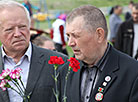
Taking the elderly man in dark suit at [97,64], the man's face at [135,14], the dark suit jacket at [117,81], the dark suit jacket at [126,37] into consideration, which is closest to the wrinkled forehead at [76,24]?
the elderly man in dark suit at [97,64]

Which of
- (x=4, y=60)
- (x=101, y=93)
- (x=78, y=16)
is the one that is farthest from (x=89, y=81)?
(x=4, y=60)

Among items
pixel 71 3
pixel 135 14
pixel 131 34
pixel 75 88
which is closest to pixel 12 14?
pixel 75 88

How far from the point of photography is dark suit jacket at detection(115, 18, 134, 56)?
5.57m

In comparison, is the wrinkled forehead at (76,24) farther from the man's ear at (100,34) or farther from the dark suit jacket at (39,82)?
the dark suit jacket at (39,82)

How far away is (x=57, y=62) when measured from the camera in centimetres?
188

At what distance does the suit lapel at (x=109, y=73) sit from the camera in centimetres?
212

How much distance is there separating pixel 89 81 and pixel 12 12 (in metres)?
1.09

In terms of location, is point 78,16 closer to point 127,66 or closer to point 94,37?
point 94,37

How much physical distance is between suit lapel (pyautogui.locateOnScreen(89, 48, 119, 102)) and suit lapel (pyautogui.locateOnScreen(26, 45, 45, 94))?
79 cm

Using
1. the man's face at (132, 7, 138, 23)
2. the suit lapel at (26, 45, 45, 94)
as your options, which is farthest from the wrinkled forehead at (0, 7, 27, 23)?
the man's face at (132, 7, 138, 23)

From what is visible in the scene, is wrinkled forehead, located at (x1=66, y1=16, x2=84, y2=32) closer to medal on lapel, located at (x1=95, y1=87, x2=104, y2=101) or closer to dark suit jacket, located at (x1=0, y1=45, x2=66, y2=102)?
medal on lapel, located at (x1=95, y1=87, x2=104, y2=101)

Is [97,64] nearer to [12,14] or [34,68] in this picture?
[34,68]

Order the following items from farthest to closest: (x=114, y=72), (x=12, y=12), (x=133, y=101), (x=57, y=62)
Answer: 1. (x=12, y=12)
2. (x=114, y=72)
3. (x=133, y=101)
4. (x=57, y=62)

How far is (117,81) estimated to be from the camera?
6.91 feet
